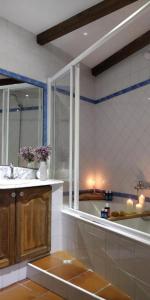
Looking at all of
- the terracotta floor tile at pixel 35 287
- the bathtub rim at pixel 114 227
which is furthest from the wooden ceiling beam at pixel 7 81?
the terracotta floor tile at pixel 35 287

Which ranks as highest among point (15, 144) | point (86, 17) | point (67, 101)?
point (86, 17)

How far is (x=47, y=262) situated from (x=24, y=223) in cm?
43

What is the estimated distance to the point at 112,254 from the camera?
6.30 ft

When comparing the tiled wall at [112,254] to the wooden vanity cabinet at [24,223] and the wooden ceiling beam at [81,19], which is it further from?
the wooden ceiling beam at [81,19]

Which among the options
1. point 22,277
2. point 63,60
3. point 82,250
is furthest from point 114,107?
point 22,277

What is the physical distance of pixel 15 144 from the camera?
2.72 m

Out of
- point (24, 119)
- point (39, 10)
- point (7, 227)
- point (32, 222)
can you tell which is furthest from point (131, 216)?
point (39, 10)

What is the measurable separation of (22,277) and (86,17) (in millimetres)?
2544

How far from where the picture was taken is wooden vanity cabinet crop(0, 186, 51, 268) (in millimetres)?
2061

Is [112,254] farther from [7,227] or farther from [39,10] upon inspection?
[39,10]

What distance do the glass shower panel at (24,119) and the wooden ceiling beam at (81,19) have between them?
1.94 feet

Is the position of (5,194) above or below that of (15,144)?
below

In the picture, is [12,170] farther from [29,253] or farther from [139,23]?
[139,23]

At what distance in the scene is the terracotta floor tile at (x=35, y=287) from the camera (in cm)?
203
